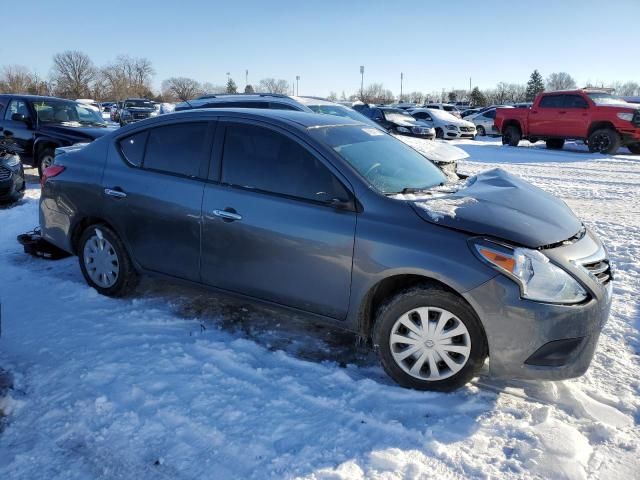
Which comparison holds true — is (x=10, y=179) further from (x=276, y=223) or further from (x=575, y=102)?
(x=575, y=102)

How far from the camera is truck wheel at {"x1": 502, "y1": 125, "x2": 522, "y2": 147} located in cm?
1861

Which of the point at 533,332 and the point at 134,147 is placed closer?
the point at 533,332

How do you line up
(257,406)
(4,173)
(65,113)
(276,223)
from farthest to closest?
(65,113), (4,173), (276,223), (257,406)

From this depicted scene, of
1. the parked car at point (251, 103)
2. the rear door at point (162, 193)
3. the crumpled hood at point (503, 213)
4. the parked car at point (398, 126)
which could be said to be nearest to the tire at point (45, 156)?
the parked car at point (251, 103)

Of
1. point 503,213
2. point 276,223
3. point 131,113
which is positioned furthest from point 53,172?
point 131,113

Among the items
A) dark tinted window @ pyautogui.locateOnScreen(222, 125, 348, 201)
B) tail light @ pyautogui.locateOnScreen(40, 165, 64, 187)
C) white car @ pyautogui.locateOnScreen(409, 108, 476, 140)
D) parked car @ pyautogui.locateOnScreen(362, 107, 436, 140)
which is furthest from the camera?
white car @ pyautogui.locateOnScreen(409, 108, 476, 140)

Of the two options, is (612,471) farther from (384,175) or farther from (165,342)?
(165,342)

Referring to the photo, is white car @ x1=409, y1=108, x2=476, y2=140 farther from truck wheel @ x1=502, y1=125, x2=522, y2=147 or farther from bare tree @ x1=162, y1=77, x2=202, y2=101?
bare tree @ x1=162, y1=77, x2=202, y2=101

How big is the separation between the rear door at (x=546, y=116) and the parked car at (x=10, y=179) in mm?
15505

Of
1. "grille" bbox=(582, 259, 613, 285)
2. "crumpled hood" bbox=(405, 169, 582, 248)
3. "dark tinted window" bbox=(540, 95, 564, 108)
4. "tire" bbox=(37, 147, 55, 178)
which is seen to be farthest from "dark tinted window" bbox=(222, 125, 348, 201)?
"dark tinted window" bbox=(540, 95, 564, 108)

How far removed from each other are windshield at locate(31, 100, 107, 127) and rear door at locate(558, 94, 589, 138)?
13.7 m

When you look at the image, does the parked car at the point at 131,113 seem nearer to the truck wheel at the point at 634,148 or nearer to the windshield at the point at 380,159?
the truck wheel at the point at 634,148

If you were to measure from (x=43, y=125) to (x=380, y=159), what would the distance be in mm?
8305

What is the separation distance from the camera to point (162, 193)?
4027mm
